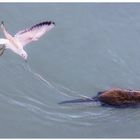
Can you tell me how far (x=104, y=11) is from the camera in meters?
3.66

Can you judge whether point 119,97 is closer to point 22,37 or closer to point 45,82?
point 45,82

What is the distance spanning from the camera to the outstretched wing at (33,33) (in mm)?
3166

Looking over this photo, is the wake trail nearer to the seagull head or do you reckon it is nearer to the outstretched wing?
the seagull head

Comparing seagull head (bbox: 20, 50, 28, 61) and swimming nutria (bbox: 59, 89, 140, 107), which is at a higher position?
seagull head (bbox: 20, 50, 28, 61)

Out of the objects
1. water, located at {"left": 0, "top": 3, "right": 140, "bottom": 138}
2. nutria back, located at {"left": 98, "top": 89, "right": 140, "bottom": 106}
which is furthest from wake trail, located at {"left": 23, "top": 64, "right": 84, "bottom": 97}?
nutria back, located at {"left": 98, "top": 89, "right": 140, "bottom": 106}

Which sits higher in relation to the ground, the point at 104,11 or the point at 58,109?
the point at 104,11

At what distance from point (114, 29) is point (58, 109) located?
2.22ft

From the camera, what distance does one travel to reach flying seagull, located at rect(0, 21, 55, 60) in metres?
3.18

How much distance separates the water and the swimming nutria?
1.2 inches

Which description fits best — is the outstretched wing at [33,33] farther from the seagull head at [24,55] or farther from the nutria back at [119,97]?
the nutria back at [119,97]

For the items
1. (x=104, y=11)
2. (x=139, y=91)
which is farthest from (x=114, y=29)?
(x=139, y=91)

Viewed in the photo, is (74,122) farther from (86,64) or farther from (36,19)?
(36,19)

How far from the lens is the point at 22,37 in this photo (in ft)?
10.7

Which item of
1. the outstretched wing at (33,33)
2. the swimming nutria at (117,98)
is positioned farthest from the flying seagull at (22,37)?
the swimming nutria at (117,98)
